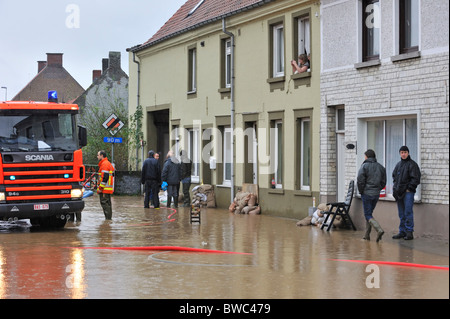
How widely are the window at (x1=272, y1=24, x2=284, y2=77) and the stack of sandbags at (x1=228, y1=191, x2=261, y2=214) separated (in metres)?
3.74

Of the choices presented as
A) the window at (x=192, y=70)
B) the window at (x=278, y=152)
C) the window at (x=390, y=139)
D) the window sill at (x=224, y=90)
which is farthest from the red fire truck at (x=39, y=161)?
the window at (x=192, y=70)

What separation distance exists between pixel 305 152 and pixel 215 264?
9895 millimetres

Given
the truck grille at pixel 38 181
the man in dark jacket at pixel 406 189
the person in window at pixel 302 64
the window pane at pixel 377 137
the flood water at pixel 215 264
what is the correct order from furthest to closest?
the person in window at pixel 302 64 < the window pane at pixel 377 137 < the truck grille at pixel 38 181 < the man in dark jacket at pixel 406 189 < the flood water at pixel 215 264

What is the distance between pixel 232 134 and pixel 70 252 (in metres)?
12.0

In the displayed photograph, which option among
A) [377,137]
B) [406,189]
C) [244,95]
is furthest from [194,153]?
[406,189]

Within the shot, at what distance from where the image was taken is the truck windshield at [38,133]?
1819cm

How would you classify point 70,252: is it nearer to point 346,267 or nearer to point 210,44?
point 346,267

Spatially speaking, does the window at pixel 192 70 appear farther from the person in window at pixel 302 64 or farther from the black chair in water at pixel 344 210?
the black chair in water at pixel 344 210

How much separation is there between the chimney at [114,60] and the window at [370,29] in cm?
4564

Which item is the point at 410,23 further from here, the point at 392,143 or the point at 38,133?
the point at 38,133

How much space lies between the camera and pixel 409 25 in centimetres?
1766

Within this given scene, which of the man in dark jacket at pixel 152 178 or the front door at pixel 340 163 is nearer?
the front door at pixel 340 163

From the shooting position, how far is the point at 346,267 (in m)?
12.1
